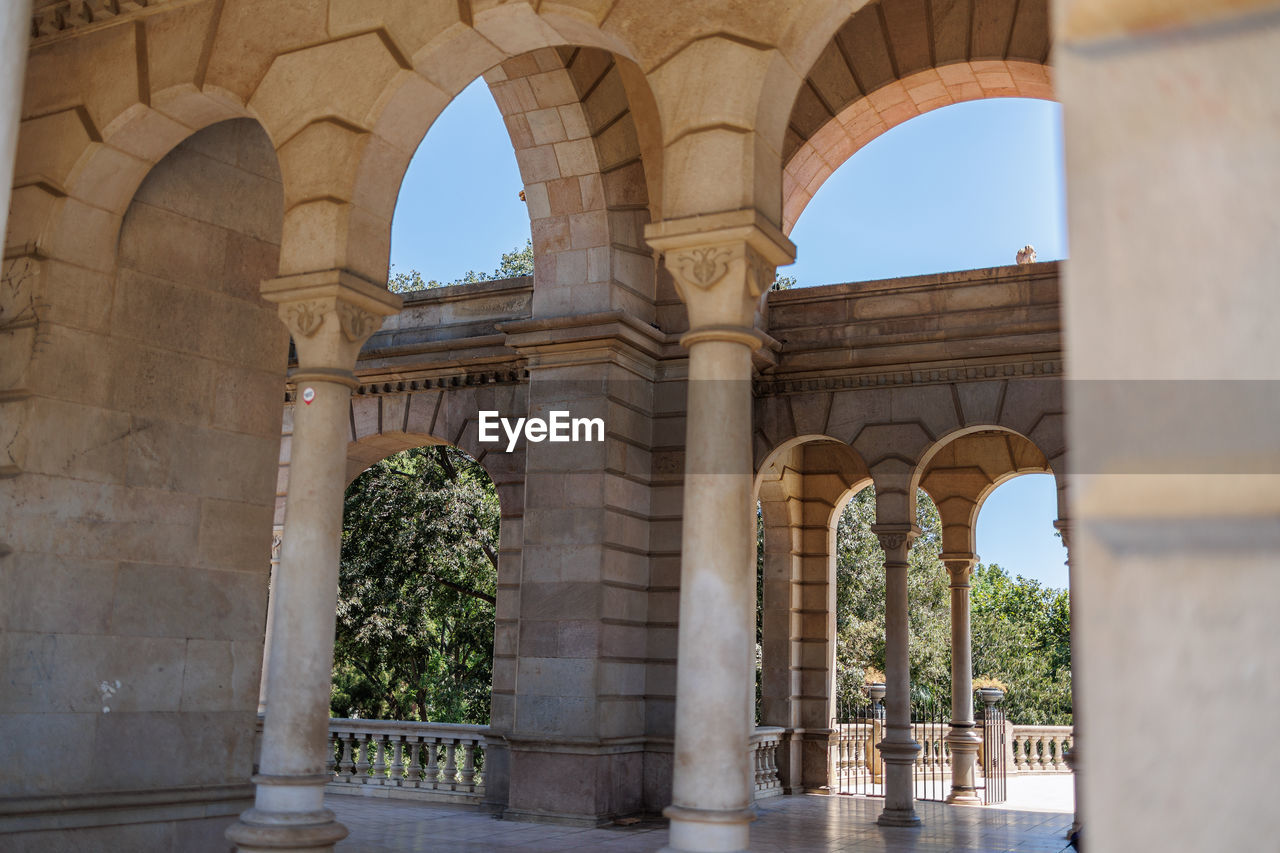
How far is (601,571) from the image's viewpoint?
1267cm

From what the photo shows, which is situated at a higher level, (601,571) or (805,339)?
(805,339)

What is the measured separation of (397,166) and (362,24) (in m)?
1.03

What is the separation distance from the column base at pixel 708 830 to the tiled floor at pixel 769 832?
4.71 m

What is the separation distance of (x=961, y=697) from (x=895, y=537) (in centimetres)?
407

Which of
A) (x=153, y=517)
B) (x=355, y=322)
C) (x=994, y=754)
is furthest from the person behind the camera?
(x=994, y=754)

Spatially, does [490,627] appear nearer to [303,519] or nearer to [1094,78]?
[303,519]

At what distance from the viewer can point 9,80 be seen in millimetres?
4867

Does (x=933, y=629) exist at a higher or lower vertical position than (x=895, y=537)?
lower

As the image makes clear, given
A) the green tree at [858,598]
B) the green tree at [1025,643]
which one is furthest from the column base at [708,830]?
the green tree at [1025,643]

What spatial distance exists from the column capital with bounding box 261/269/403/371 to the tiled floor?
4.84 metres

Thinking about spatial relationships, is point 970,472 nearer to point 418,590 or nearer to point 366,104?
point 366,104

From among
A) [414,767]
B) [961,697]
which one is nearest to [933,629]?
[961,697]

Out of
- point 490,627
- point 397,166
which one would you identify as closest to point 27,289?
point 397,166

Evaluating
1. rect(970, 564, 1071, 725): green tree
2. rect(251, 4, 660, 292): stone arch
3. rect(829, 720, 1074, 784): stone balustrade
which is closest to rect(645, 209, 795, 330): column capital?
rect(251, 4, 660, 292): stone arch
